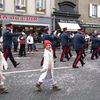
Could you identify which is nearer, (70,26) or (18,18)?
(18,18)

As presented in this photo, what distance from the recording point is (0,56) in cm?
946

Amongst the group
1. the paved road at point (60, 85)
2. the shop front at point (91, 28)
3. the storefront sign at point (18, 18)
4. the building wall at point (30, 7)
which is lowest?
the paved road at point (60, 85)

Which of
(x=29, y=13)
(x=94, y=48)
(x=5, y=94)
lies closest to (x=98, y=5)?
(x=29, y=13)

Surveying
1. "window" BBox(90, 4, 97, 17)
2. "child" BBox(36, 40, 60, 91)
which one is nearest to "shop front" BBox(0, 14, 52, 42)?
"window" BBox(90, 4, 97, 17)

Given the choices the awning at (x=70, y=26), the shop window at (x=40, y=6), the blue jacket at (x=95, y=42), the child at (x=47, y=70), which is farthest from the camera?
the awning at (x=70, y=26)

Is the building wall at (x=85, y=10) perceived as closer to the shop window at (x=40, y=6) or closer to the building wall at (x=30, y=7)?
the building wall at (x=30, y=7)

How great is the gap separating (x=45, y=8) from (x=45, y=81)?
26.0 m

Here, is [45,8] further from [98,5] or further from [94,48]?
[94,48]

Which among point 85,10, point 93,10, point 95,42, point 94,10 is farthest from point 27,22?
point 95,42

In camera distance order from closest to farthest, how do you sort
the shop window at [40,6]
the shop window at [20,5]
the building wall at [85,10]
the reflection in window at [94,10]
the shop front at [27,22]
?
the shop front at [27,22], the shop window at [20,5], the shop window at [40,6], the building wall at [85,10], the reflection in window at [94,10]

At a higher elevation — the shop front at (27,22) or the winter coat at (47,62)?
the shop front at (27,22)

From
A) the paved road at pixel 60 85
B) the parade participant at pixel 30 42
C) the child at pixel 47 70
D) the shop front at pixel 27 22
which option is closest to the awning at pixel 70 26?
the shop front at pixel 27 22

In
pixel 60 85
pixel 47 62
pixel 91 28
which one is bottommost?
pixel 60 85

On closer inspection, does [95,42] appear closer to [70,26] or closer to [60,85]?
[60,85]
